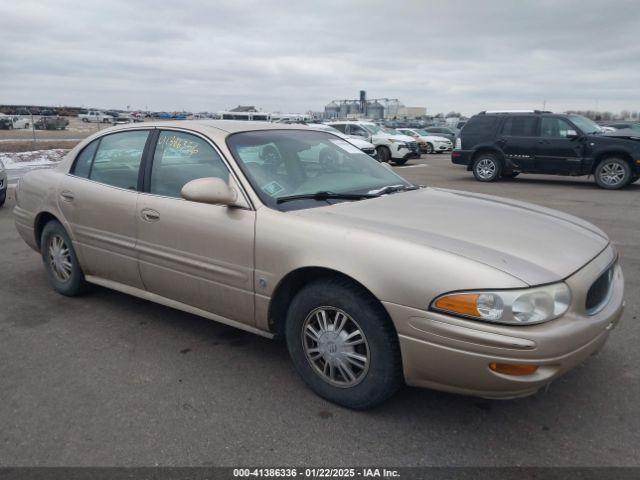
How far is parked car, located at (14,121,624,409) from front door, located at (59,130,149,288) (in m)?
0.01

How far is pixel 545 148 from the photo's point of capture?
514 inches

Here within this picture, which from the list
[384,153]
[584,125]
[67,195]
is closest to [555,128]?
[584,125]

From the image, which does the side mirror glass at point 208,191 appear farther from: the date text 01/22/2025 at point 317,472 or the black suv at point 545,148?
the black suv at point 545,148

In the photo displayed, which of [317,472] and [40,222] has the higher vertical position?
[40,222]

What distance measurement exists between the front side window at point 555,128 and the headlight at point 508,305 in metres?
11.7

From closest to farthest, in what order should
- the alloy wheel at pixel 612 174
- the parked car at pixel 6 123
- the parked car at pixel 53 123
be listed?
the alloy wheel at pixel 612 174 < the parked car at pixel 53 123 < the parked car at pixel 6 123

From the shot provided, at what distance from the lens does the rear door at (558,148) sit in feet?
41.8

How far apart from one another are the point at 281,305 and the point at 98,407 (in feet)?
3.76

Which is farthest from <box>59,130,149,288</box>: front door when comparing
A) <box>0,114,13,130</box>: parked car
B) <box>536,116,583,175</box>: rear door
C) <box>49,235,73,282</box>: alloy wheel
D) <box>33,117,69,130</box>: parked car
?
<box>0,114,13,130</box>: parked car

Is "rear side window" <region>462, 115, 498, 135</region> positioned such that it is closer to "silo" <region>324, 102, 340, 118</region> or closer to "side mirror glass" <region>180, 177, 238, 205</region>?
"side mirror glass" <region>180, 177, 238, 205</region>

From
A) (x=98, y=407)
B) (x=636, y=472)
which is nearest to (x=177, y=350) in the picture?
(x=98, y=407)

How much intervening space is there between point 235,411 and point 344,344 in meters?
0.71

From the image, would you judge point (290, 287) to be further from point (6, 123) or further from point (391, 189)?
point (6, 123)

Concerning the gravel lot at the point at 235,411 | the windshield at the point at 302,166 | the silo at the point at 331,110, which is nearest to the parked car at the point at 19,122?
the silo at the point at 331,110
